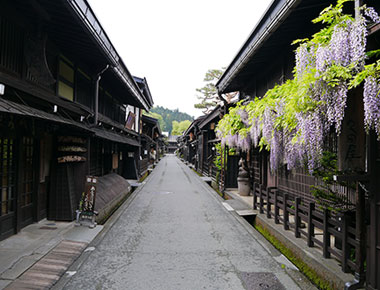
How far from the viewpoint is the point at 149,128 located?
3120 cm

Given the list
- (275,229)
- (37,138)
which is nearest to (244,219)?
(275,229)

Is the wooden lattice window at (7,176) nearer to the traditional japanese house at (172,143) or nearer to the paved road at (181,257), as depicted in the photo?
the paved road at (181,257)

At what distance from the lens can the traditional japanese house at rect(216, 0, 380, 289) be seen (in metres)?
3.68

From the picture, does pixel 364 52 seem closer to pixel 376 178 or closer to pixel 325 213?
pixel 376 178

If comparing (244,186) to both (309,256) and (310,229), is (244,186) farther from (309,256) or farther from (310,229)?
(309,256)

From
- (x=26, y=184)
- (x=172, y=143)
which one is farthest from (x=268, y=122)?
(x=172, y=143)

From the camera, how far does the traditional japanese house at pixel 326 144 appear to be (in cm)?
368

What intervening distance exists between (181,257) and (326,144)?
4.52m

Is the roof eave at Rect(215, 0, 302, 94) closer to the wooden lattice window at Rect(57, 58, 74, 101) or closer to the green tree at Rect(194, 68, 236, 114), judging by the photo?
the wooden lattice window at Rect(57, 58, 74, 101)

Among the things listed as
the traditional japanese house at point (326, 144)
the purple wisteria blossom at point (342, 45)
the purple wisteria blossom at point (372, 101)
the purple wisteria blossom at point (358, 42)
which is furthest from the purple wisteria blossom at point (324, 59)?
the purple wisteria blossom at point (372, 101)

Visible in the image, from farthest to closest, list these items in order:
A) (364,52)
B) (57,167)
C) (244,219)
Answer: (244,219), (57,167), (364,52)

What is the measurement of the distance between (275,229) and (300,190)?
193cm

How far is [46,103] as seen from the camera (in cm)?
573

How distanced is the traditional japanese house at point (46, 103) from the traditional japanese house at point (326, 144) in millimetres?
4350
